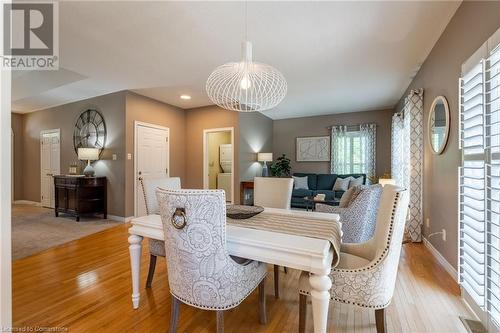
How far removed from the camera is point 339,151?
6398 millimetres

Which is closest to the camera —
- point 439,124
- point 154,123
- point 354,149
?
point 439,124

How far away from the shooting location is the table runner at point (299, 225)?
142 cm

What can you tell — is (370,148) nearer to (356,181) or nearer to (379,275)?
(356,181)

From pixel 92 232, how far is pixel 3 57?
11.5 ft

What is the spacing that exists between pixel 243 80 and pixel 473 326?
236 cm

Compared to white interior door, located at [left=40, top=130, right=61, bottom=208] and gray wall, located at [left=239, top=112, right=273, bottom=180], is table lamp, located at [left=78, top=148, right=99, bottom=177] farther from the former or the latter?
gray wall, located at [left=239, top=112, right=273, bottom=180]

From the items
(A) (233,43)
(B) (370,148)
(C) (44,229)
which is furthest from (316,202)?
(C) (44,229)

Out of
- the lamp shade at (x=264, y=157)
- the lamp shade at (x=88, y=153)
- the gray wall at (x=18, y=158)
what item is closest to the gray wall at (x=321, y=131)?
the lamp shade at (x=264, y=157)

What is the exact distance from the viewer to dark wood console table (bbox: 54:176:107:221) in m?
4.49

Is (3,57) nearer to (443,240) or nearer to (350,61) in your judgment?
(350,61)

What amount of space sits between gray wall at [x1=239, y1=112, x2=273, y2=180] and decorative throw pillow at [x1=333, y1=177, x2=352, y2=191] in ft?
6.40

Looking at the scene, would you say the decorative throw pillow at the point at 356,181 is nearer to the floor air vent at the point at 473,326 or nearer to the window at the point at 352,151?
the window at the point at 352,151

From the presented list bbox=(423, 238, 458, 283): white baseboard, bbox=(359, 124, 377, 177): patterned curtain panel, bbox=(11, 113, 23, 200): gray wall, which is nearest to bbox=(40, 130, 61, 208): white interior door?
bbox=(11, 113, 23, 200): gray wall

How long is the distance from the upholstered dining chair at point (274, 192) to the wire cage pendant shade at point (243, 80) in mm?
822
